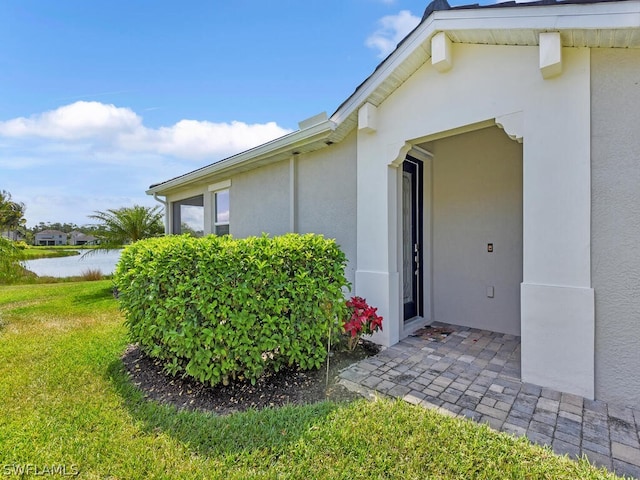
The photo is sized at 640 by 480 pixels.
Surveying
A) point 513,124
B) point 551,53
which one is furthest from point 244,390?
point 551,53

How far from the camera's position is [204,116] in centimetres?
1181

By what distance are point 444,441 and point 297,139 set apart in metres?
4.92

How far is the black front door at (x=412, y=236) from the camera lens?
573cm

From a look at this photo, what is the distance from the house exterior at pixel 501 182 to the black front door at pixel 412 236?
37 millimetres

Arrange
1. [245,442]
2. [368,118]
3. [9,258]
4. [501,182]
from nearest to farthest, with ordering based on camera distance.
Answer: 1. [245,442]
2. [368,118]
3. [501,182]
4. [9,258]

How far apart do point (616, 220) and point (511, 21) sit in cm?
242

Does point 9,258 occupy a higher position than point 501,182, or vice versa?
point 501,182

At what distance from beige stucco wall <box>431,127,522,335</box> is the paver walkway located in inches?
34.4

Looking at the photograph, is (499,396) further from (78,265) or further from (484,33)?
(78,265)

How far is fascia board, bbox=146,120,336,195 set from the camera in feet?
17.4

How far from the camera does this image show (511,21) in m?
3.43

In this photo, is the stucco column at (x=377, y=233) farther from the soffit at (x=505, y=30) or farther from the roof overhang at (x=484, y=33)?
the soffit at (x=505, y=30)

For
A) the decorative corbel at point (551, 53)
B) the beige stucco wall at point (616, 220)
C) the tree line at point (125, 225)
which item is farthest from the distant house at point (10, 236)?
the beige stucco wall at point (616, 220)

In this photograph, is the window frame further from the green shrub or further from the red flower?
the red flower
